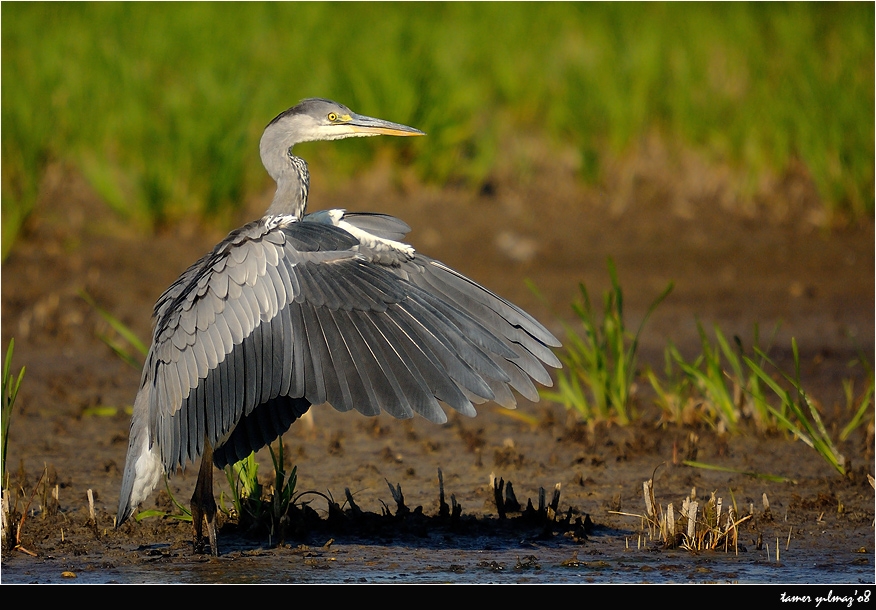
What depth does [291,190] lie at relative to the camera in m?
4.99

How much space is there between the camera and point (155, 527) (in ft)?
15.8

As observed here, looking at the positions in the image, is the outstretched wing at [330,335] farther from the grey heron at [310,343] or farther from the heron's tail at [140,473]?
the heron's tail at [140,473]

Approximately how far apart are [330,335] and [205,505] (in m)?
0.92

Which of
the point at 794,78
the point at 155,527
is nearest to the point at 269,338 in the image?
the point at 155,527

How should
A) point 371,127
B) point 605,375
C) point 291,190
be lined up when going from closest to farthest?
point 291,190, point 371,127, point 605,375

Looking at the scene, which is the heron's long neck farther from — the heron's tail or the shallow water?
the shallow water

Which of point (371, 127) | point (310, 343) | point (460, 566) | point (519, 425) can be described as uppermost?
point (371, 127)

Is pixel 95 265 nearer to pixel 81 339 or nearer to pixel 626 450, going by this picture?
pixel 81 339

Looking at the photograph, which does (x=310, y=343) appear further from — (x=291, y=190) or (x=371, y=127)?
(x=371, y=127)

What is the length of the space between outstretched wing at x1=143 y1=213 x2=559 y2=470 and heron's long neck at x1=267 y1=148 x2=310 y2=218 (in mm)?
652

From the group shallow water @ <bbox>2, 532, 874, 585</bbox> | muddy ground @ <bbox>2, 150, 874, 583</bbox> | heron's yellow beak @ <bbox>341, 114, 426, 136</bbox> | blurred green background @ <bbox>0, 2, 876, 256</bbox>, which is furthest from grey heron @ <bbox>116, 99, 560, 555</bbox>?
blurred green background @ <bbox>0, 2, 876, 256</bbox>

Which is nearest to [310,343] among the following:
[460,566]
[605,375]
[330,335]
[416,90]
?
[330,335]

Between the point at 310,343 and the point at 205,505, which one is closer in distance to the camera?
the point at 310,343

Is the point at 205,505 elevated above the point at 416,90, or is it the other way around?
the point at 416,90
